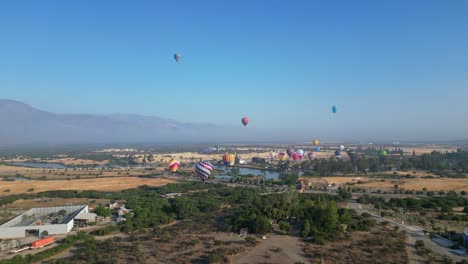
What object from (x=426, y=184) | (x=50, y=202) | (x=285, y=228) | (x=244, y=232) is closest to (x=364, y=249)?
(x=285, y=228)

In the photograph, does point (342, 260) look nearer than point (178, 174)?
Yes

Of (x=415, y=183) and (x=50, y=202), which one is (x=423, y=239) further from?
(x=50, y=202)

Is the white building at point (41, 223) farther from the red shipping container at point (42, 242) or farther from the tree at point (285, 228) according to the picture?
the tree at point (285, 228)

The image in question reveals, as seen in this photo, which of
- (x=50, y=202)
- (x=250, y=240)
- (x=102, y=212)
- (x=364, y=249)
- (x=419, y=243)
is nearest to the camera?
(x=364, y=249)

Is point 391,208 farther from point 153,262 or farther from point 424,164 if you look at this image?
point 424,164

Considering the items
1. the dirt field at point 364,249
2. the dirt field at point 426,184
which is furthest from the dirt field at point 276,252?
the dirt field at point 426,184

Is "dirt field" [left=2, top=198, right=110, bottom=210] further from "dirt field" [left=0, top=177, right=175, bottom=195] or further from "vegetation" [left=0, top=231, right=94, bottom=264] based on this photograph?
"vegetation" [left=0, top=231, right=94, bottom=264]

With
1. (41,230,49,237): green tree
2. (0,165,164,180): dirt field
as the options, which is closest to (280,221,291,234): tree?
(41,230,49,237): green tree

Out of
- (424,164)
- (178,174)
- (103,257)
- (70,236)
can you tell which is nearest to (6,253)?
(70,236)
